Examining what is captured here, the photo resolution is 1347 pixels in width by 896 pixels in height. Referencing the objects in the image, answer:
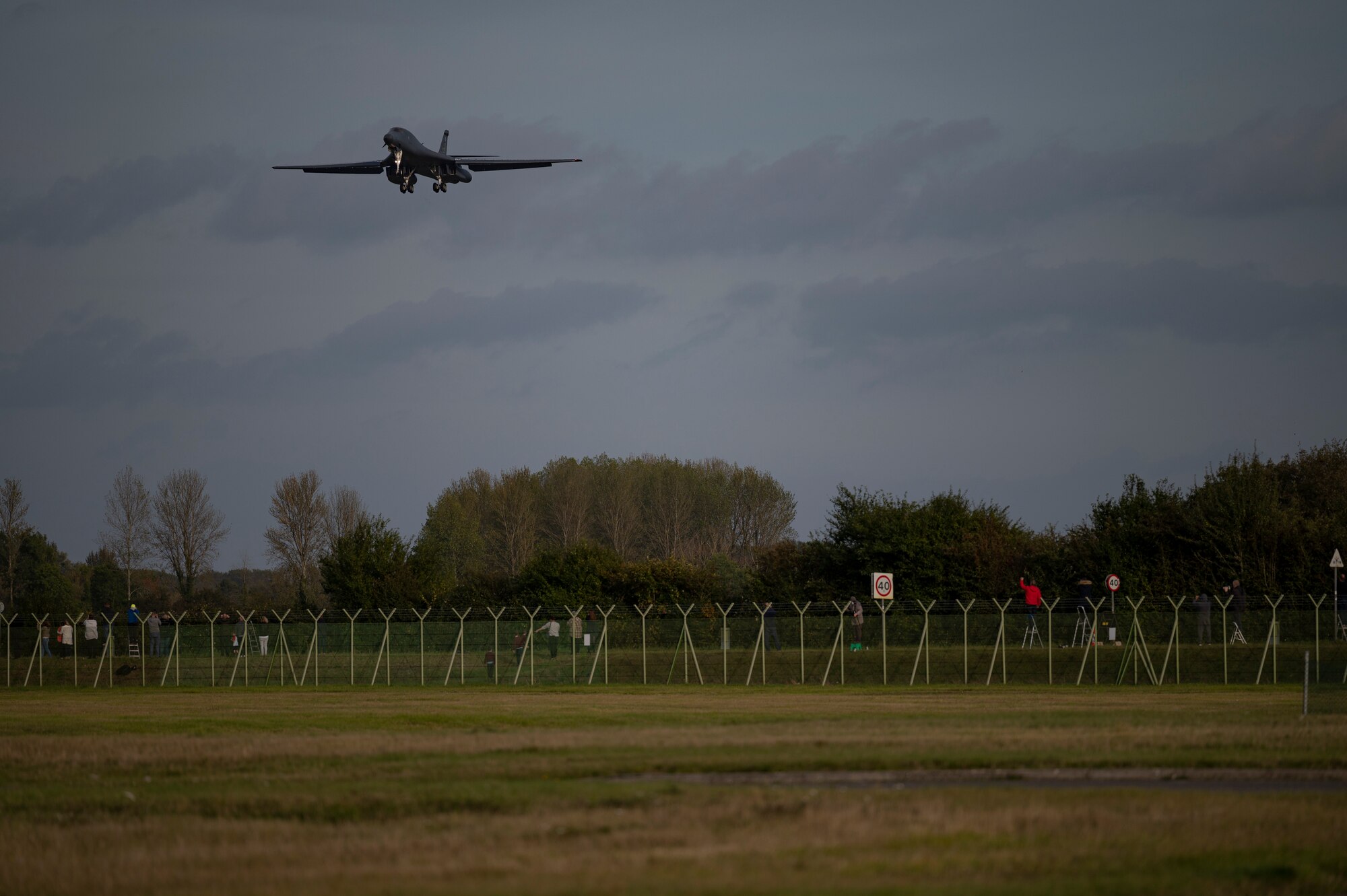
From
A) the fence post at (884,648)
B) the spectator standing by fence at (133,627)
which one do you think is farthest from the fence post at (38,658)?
the fence post at (884,648)

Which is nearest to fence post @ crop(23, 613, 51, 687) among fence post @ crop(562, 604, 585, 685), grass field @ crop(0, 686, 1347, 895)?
fence post @ crop(562, 604, 585, 685)

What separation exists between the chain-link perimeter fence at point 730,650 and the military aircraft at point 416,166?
11.5 m

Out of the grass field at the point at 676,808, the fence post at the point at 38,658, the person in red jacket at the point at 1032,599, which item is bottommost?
the fence post at the point at 38,658

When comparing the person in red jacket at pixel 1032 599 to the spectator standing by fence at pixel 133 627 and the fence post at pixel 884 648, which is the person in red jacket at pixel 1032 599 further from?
the spectator standing by fence at pixel 133 627

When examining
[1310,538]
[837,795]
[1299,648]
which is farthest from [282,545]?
[837,795]

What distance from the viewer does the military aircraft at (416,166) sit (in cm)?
3850

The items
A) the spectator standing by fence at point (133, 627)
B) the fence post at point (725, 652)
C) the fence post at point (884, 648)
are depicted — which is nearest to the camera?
the fence post at point (884, 648)

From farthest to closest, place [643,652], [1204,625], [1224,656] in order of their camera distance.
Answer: [643,652]
[1204,625]
[1224,656]

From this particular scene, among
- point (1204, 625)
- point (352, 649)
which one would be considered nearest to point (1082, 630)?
point (1204, 625)

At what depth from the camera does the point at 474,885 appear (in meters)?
8.97

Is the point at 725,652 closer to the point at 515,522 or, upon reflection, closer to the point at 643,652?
the point at 643,652

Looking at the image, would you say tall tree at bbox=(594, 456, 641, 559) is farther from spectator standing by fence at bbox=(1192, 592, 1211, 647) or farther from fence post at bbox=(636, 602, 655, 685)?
spectator standing by fence at bbox=(1192, 592, 1211, 647)

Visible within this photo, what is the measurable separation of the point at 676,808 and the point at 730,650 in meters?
27.3

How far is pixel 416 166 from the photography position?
39375 millimetres
